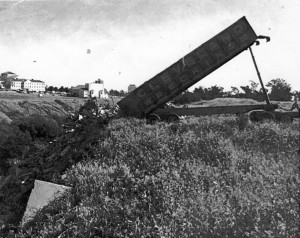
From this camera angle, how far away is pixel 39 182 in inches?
309

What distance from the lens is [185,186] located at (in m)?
6.88

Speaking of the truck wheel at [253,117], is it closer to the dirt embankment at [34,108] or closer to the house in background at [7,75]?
the dirt embankment at [34,108]

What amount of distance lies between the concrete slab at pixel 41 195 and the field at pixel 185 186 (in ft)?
0.87

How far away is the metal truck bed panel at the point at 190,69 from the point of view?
11.2m

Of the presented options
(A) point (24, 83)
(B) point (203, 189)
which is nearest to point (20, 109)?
(A) point (24, 83)

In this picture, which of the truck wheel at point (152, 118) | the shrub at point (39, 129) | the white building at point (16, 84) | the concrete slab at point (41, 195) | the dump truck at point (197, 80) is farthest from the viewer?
the white building at point (16, 84)

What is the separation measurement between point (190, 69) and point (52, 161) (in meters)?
5.75

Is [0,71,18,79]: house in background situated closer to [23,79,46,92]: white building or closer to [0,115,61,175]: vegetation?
[23,79,46,92]: white building

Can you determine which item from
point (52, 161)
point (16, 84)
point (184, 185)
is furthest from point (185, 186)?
point (16, 84)

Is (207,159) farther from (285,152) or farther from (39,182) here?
(39,182)

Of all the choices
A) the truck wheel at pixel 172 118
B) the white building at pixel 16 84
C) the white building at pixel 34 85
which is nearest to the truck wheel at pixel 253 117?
the truck wheel at pixel 172 118

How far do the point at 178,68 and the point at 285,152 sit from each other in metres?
5.03

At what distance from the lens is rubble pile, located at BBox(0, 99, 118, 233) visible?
8031 mm

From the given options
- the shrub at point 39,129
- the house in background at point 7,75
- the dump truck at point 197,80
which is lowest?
the shrub at point 39,129
